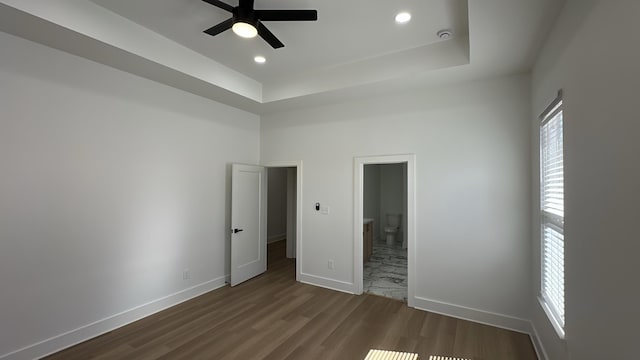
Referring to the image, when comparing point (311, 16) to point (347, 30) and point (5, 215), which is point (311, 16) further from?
point (5, 215)

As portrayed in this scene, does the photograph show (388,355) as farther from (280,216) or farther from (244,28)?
(280,216)

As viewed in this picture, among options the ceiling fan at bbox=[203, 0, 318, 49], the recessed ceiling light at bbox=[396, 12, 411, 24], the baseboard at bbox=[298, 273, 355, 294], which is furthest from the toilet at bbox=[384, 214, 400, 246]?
the ceiling fan at bbox=[203, 0, 318, 49]

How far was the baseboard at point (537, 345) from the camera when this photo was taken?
7.93 ft

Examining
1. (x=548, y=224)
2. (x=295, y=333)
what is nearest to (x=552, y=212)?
(x=548, y=224)

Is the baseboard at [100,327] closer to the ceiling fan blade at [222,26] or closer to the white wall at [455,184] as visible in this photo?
the white wall at [455,184]

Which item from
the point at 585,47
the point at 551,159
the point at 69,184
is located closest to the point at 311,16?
the point at 585,47

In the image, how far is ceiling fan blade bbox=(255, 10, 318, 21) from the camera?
213cm

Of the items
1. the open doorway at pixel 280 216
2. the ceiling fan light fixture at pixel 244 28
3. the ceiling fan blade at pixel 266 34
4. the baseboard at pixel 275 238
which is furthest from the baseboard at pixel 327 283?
the ceiling fan light fixture at pixel 244 28

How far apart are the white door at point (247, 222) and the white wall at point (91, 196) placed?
406 millimetres

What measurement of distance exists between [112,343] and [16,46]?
2.92 m

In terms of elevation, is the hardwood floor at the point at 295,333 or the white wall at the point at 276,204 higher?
the white wall at the point at 276,204

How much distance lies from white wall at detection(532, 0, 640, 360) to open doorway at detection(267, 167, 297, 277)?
15.6 ft

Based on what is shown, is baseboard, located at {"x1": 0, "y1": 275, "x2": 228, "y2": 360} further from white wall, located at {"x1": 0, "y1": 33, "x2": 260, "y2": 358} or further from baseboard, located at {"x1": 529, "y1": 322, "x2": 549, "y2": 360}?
baseboard, located at {"x1": 529, "y1": 322, "x2": 549, "y2": 360}

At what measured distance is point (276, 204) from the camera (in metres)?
7.92
